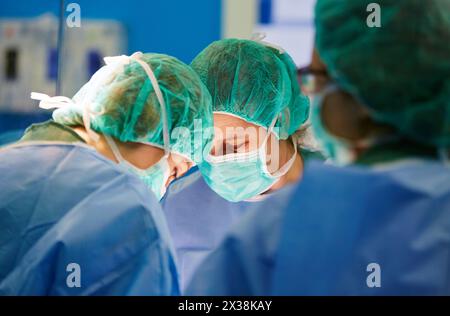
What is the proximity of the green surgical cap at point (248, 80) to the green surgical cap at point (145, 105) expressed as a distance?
0.24m

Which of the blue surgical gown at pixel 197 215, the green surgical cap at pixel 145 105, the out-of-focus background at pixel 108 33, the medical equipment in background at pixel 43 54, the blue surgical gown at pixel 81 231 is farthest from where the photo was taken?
the medical equipment in background at pixel 43 54

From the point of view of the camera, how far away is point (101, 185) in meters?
1.61

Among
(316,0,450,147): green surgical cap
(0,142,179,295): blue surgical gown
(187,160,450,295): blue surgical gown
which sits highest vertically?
(316,0,450,147): green surgical cap

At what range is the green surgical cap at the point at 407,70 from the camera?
1269 mm

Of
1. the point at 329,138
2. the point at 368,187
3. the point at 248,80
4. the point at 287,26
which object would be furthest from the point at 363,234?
the point at 287,26

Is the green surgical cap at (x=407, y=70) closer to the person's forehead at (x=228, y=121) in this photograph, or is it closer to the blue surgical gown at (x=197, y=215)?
the person's forehead at (x=228, y=121)

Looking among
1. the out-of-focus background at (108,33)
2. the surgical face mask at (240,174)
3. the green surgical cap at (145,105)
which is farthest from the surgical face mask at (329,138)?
the out-of-focus background at (108,33)

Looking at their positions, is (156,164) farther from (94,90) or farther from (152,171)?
(94,90)

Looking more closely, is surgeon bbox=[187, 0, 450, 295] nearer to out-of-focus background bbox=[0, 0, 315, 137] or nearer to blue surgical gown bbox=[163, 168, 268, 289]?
blue surgical gown bbox=[163, 168, 268, 289]

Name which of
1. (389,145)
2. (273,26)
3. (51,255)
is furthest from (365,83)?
(273,26)

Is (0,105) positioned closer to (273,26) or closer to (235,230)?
(273,26)

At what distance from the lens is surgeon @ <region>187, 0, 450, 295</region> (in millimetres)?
1221

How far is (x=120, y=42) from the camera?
9.87 ft

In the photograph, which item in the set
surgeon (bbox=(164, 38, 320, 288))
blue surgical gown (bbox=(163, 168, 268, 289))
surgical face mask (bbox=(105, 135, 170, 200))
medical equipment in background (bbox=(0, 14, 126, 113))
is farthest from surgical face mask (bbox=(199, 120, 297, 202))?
medical equipment in background (bbox=(0, 14, 126, 113))
